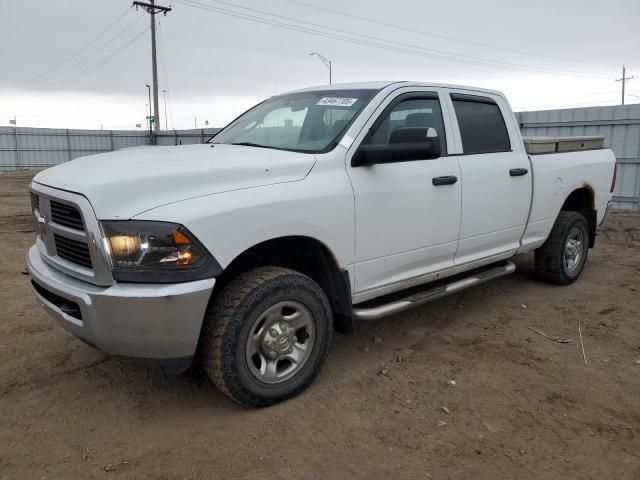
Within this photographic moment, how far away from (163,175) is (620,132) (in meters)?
11.2

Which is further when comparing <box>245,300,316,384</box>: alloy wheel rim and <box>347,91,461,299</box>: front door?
<box>347,91,461,299</box>: front door

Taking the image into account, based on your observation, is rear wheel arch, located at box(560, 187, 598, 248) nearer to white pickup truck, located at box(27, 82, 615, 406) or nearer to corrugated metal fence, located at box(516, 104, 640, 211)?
white pickup truck, located at box(27, 82, 615, 406)

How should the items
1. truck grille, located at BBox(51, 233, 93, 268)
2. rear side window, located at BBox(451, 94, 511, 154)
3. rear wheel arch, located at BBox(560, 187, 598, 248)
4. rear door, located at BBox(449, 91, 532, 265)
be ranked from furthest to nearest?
rear wheel arch, located at BBox(560, 187, 598, 248) → rear side window, located at BBox(451, 94, 511, 154) → rear door, located at BBox(449, 91, 532, 265) → truck grille, located at BBox(51, 233, 93, 268)

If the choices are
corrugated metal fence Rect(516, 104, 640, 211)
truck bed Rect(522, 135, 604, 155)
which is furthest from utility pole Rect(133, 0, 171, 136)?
truck bed Rect(522, 135, 604, 155)

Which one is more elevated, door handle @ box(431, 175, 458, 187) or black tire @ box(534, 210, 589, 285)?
door handle @ box(431, 175, 458, 187)

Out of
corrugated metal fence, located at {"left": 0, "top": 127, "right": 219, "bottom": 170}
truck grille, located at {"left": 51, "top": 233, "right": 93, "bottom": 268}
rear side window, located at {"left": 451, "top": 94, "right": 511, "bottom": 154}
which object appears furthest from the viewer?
corrugated metal fence, located at {"left": 0, "top": 127, "right": 219, "bottom": 170}

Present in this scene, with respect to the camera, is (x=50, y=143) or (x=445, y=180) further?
(x=50, y=143)

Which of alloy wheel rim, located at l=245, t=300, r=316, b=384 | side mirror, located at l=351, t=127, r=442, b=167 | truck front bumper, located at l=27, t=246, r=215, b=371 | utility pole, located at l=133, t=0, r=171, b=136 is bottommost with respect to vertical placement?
alloy wheel rim, located at l=245, t=300, r=316, b=384

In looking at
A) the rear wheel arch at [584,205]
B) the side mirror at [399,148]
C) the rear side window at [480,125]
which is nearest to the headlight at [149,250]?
the side mirror at [399,148]

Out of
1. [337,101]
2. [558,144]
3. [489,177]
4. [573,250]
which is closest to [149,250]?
[337,101]

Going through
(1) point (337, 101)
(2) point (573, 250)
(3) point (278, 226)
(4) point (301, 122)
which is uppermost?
(1) point (337, 101)

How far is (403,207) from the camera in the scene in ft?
12.5

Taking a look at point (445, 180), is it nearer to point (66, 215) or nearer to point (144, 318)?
point (144, 318)

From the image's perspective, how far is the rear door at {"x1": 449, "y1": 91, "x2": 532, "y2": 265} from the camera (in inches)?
174
